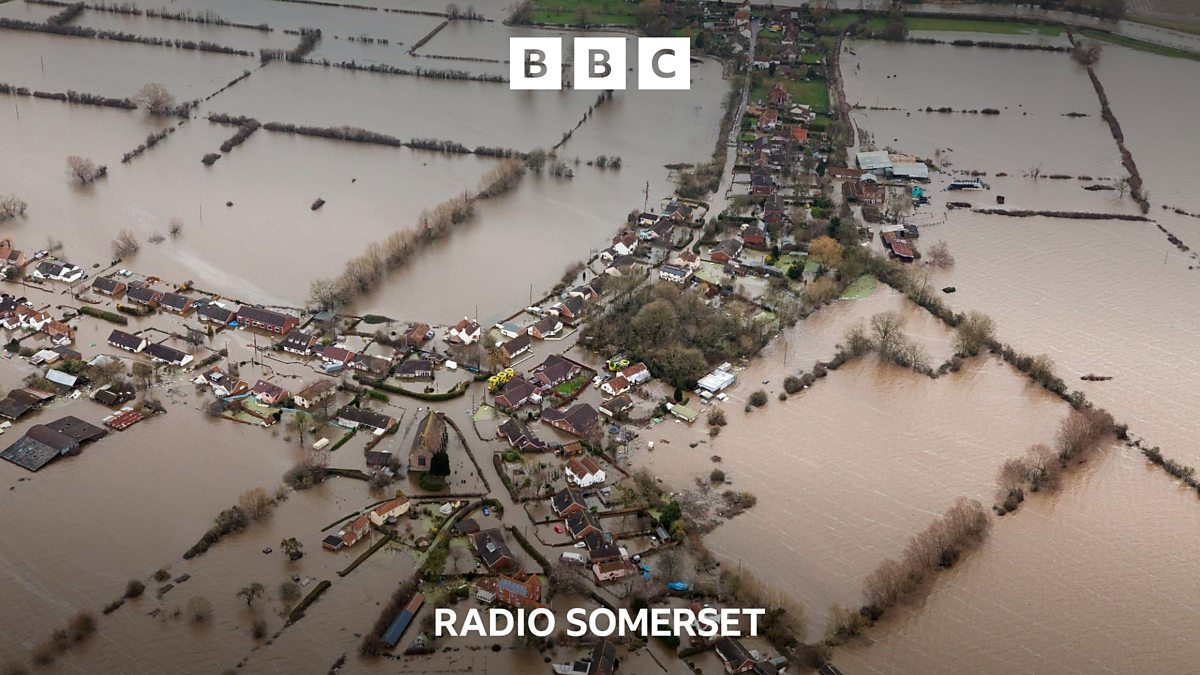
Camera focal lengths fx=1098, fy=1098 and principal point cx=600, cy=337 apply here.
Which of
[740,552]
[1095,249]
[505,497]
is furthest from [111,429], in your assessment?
[1095,249]

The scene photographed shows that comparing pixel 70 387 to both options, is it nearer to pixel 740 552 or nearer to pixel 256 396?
pixel 256 396

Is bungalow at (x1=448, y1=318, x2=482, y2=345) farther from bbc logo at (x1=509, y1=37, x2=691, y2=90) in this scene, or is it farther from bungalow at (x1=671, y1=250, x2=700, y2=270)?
bbc logo at (x1=509, y1=37, x2=691, y2=90)

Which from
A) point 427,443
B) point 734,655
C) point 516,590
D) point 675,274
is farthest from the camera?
A: point 675,274

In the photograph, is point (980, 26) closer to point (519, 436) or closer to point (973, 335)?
Result: point (973, 335)

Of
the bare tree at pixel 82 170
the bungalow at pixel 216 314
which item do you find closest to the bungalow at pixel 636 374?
the bungalow at pixel 216 314

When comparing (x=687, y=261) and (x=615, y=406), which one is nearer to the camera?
(x=615, y=406)

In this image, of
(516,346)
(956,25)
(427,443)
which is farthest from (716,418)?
(956,25)

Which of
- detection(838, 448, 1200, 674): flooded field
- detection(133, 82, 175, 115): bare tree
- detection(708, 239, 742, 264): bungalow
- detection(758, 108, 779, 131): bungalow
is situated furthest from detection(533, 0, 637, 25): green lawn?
detection(838, 448, 1200, 674): flooded field

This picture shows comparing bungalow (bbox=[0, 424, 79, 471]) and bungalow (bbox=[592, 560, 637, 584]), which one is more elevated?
bungalow (bbox=[0, 424, 79, 471])
